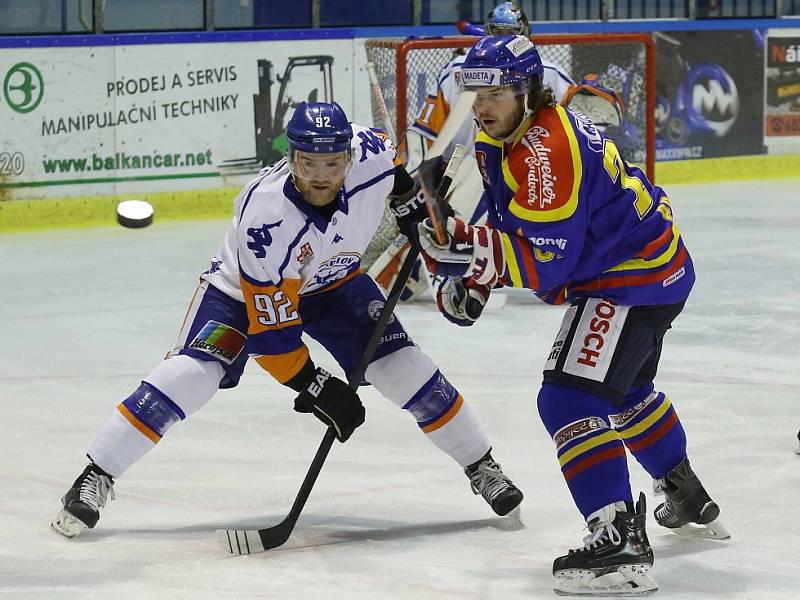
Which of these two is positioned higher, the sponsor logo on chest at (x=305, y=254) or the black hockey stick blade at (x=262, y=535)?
the sponsor logo on chest at (x=305, y=254)

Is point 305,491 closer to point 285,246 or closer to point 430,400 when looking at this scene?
point 430,400

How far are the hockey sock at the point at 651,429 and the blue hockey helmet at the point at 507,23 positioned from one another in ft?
8.02

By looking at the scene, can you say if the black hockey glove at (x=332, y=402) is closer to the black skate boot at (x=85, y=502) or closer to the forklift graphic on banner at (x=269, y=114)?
the black skate boot at (x=85, y=502)

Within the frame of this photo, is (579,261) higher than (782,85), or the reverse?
(579,261)

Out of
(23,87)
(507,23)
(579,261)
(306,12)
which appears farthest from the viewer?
(306,12)

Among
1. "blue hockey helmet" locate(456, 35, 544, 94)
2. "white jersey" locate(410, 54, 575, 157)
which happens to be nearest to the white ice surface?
"white jersey" locate(410, 54, 575, 157)

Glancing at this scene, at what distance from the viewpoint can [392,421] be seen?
4.00m

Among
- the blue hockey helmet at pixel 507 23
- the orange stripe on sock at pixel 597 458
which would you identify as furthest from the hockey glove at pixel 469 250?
the blue hockey helmet at pixel 507 23

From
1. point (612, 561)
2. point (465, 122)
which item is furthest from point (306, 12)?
point (612, 561)

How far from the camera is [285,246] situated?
289 centimetres

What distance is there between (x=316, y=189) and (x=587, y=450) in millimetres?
719

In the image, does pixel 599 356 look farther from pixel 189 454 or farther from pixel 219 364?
pixel 189 454

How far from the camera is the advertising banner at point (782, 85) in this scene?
881 cm

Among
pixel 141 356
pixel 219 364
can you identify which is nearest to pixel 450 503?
pixel 219 364
